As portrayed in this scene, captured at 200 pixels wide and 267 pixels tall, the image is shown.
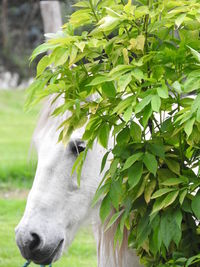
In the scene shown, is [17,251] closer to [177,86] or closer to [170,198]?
[170,198]

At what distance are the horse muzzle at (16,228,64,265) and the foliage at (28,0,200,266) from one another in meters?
0.46

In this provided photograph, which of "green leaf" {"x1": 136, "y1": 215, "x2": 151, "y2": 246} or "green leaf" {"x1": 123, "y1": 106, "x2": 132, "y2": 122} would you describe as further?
"green leaf" {"x1": 136, "y1": 215, "x2": 151, "y2": 246}

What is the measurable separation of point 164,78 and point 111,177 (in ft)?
1.49

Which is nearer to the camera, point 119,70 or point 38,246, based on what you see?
point 119,70

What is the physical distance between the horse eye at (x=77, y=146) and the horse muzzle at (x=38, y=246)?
16.3 inches

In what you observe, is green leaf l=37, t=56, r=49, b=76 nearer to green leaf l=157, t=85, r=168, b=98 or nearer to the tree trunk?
green leaf l=157, t=85, r=168, b=98

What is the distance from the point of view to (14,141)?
42.6 ft

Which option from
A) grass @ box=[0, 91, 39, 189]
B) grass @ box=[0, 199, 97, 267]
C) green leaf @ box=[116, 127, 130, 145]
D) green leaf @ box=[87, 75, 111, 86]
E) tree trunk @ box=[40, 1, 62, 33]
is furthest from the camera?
grass @ box=[0, 91, 39, 189]

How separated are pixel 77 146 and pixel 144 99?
34.3 inches

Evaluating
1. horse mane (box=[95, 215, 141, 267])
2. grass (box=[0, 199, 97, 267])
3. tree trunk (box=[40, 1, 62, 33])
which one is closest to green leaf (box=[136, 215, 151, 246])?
horse mane (box=[95, 215, 141, 267])

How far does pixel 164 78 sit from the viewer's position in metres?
2.71

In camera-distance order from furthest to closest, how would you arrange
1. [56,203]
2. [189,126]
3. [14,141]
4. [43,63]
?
[14,141] → [56,203] → [43,63] → [189,126]

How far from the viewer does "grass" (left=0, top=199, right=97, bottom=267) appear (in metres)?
Answer: 5.71

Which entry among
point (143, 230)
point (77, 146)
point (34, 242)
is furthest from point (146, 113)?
point (34, 242)
